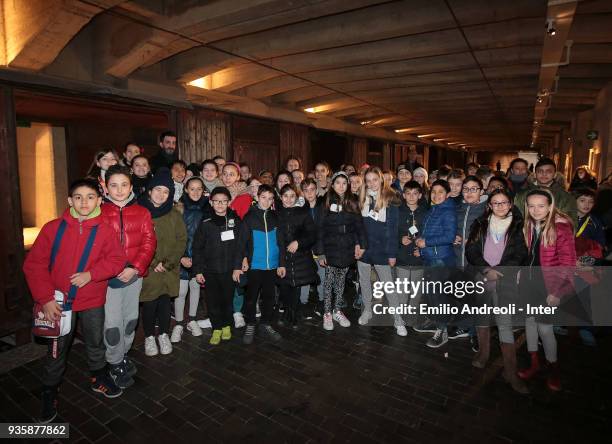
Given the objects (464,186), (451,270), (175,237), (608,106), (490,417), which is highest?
(608,106)

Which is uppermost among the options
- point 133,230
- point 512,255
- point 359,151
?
point 359,151

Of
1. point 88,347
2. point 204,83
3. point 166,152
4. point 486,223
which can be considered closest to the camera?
point 88,347

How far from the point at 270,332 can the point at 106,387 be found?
6.27 ft

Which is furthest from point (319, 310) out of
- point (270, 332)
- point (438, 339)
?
point (438, 339)

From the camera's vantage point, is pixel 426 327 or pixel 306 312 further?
pixel 306 312

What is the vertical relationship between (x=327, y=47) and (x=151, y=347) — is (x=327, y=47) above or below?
above

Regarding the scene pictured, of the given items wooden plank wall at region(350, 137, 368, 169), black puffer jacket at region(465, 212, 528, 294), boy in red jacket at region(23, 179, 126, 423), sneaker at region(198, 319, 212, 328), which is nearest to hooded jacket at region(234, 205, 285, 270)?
sneaker at region(198, 319, 212, 328)

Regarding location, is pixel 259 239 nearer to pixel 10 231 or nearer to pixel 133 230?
pixel 133 230

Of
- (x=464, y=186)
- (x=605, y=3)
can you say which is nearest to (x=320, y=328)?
(x=464, y=186)

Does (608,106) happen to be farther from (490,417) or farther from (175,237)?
(175,237)

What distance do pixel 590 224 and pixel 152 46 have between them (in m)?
6.78

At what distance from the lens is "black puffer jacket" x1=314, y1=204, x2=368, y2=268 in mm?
4895

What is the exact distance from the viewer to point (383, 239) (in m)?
4.88

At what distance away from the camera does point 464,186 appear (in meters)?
4.41
